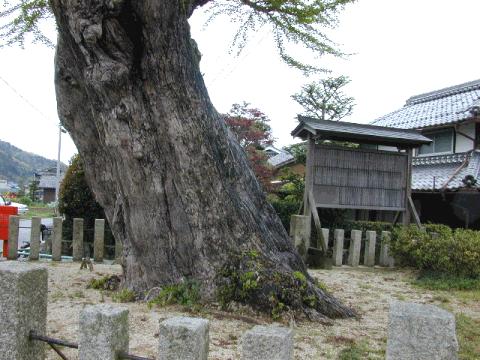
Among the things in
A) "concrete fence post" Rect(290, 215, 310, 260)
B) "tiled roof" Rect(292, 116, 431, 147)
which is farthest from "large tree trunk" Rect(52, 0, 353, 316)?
"tiled roof" Rect(292, 116, 431, 147)

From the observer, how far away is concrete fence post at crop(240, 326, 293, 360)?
2.00 m

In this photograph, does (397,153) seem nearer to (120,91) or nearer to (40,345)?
(120,91)

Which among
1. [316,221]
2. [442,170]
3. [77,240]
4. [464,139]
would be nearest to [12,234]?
[77,240]

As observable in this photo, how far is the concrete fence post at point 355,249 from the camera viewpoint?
9.85 meters

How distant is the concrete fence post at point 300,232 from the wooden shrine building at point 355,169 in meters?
0.63

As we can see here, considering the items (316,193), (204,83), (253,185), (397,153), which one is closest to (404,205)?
(397,153)

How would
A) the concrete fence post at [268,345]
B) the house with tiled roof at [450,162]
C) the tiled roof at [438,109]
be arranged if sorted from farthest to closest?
the tiled roof at [438,109]
the house with tiled roof at [450,162]
the concrete fence post at [268,345]

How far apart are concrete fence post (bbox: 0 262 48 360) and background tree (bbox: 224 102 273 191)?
1306 cm

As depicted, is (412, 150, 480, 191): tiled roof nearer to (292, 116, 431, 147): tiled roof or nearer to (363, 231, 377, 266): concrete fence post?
(292, 116, 431, 147): tiled roof

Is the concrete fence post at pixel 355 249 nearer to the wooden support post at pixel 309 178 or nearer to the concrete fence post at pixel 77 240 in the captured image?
the wooden support post at pixel 309 178

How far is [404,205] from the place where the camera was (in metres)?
10.8

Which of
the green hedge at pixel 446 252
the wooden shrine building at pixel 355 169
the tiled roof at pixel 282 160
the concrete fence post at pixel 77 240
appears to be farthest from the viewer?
the tiled roof at pixel 282 160

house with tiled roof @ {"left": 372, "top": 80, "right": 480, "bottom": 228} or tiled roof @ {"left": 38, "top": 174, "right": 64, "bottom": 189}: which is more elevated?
house with tiled roof @ {"left": 372, "top": 80, "right": 480, "bottom": 228}

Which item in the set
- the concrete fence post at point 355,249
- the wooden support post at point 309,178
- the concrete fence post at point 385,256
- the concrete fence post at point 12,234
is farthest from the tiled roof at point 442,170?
the concrete fence post at point 12,234
